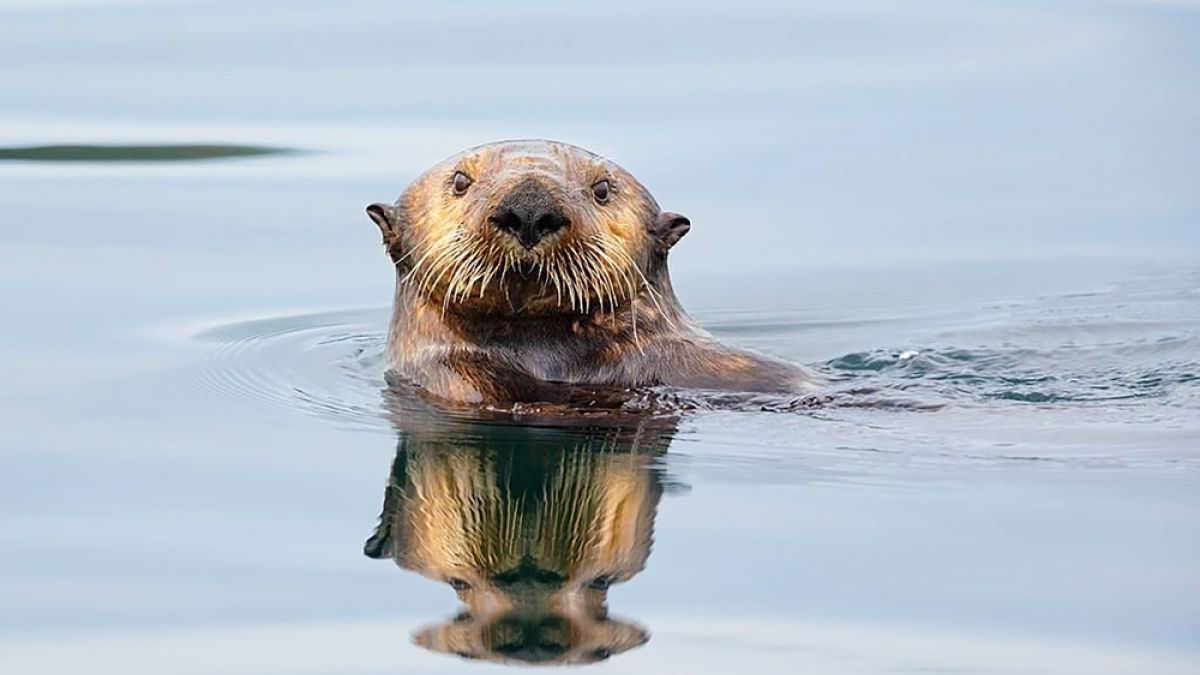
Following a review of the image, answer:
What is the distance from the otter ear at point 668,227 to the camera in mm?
7461

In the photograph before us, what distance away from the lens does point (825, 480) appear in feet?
19.9

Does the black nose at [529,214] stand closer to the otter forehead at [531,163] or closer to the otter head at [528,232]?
the otter head at [528,232]

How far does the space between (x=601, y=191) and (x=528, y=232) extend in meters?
0.57

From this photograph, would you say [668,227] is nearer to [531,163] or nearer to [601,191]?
[601,191]

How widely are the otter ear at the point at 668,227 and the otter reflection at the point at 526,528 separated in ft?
2.77

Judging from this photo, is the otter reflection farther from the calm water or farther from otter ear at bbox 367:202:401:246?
otter ear at bbox 367:202:401:246

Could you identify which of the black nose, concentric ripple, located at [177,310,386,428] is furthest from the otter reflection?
concentric ripple, located at [177,310,386,428]

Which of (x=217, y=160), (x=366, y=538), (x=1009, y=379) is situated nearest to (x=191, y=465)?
(x=366, y=538)

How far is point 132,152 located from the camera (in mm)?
12078

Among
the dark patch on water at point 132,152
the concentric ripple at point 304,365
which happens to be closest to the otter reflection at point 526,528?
the concentric ripple at point 304,365

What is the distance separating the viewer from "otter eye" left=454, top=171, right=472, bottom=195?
7.14m

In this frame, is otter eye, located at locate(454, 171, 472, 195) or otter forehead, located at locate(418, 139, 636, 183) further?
otter eye, located at locate(454, 171, 472, 195)

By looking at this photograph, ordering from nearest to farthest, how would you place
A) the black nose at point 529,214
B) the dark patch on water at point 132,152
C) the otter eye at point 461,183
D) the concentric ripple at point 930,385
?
the concentric ripple at point 930,385
the black nose at point 529,214
the otter eye at point 461,183
the dark patch on water at point 132,152

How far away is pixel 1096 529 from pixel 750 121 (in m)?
7.31
